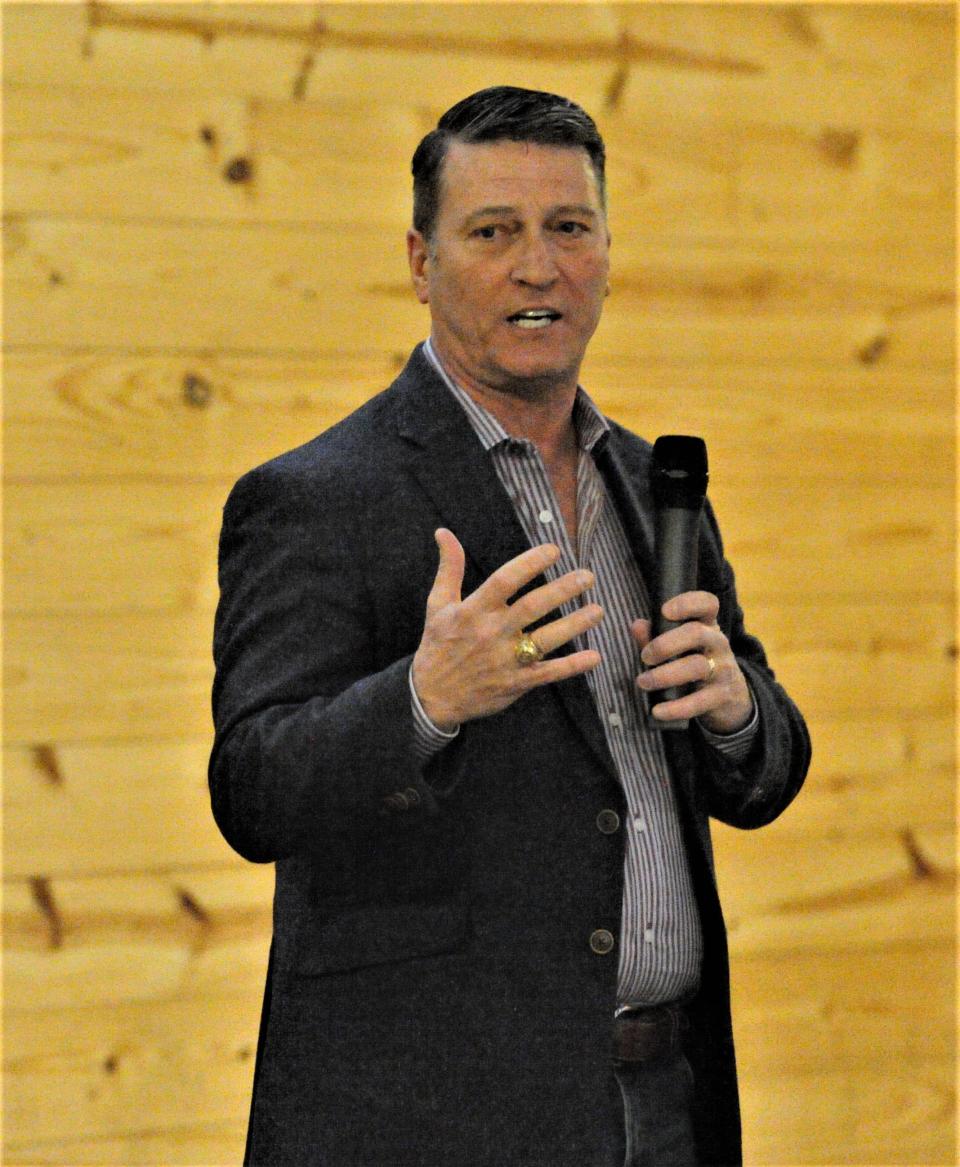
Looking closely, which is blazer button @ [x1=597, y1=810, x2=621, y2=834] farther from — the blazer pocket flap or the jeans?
the jeans

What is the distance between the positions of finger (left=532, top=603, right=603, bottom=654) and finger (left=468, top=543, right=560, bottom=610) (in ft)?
0.14

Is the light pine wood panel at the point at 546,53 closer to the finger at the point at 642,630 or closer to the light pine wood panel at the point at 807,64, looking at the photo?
the light pine wood panel at the point at 807,64

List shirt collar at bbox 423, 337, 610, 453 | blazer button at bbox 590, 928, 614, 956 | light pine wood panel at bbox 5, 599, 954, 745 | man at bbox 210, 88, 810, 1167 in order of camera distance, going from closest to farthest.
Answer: man at bbox 210, 88, 810, 1167, blazer button at bbox 590, 928, 614, 956, shirt collar at bbox 423, 337, 610, 453, light pine wood panel at bbox 5, 599, 954, 745

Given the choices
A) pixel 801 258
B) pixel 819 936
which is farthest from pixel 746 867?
pixel 801 258

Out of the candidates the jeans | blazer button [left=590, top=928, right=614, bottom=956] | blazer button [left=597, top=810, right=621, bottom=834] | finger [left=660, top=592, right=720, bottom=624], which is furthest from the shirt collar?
the jeans

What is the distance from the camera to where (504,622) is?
1.30m

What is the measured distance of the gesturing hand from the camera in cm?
130

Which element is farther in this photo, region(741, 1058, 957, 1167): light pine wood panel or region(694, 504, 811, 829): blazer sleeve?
region(741, 1058, 957, 1167): light pine wood panel

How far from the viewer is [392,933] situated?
1.47 metres

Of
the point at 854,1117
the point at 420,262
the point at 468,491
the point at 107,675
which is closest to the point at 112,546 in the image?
the point at 107,675

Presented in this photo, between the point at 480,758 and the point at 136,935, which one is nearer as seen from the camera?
the point at 480,758

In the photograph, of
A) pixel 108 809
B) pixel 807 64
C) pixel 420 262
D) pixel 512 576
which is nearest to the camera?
pixel 512 576

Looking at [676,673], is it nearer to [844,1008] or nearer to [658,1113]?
[658,1113]

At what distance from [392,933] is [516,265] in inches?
25.7
